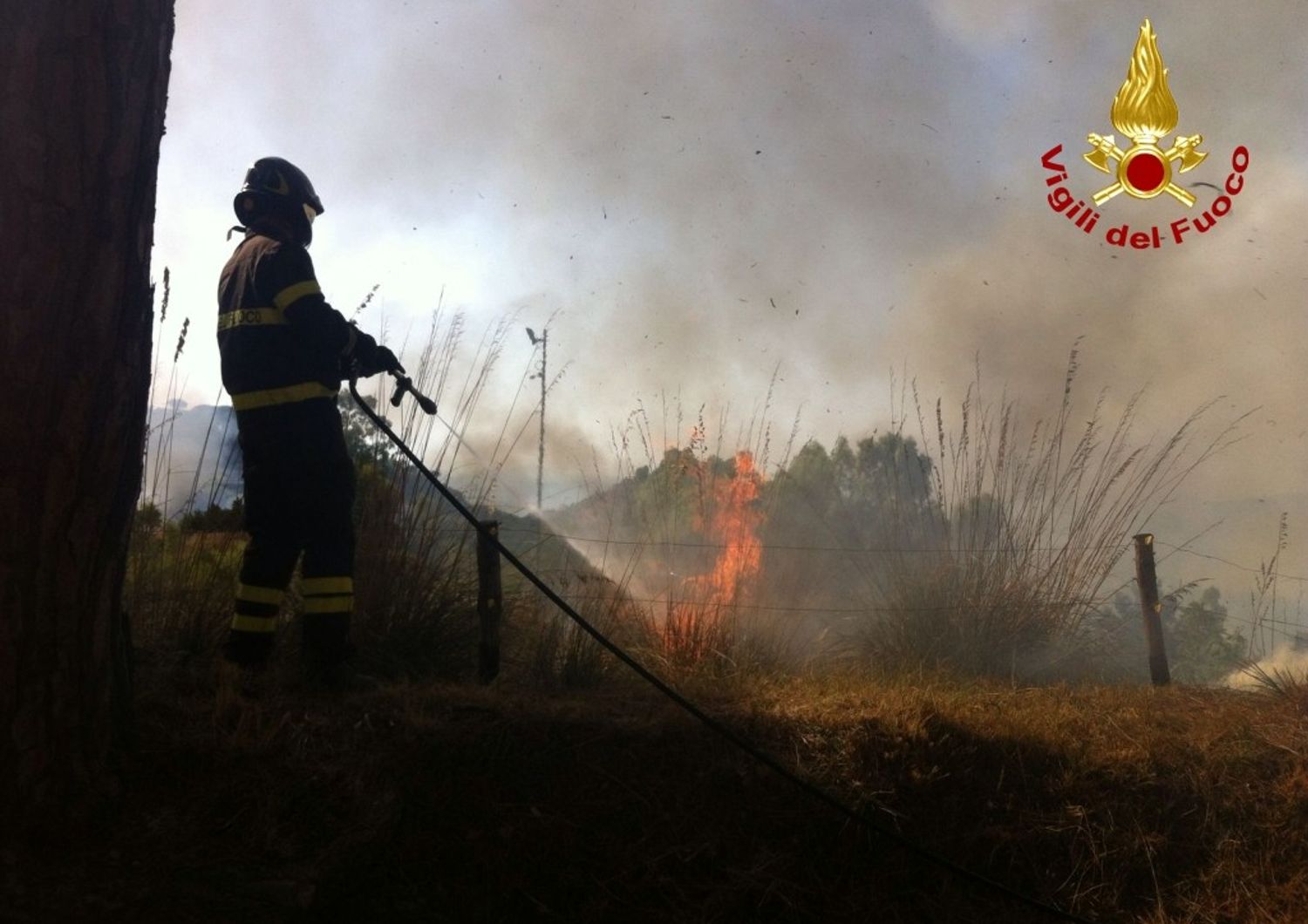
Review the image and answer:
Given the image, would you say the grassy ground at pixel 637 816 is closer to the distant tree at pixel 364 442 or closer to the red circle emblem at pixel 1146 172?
the distant tree at pixel 364 442

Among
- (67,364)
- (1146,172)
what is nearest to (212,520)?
(67,364)

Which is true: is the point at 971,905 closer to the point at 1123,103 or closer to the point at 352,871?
the point at 352,871

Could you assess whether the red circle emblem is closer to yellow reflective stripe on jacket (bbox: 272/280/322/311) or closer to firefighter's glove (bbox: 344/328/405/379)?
firefighter's glove (bbox: 344/328/405/379)

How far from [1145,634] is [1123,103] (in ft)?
12.1

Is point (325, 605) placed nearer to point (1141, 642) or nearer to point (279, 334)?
point (279, 334)

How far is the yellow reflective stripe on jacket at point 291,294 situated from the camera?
351cm

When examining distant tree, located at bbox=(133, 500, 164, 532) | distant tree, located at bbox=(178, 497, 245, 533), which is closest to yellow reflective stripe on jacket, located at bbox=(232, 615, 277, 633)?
distant tree, located at bbox=(178, 497, 245, 533)

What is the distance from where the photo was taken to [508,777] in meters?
3.24

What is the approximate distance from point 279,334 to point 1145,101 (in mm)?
5966

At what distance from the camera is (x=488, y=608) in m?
4.21

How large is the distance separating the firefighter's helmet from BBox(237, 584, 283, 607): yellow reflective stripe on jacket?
4.92 ft

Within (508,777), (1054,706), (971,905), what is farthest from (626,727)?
(1054,706)

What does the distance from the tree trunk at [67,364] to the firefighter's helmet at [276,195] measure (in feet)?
3.44

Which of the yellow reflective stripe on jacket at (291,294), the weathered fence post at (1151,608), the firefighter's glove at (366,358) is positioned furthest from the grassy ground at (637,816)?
the weathered fence post at (1151,608)
